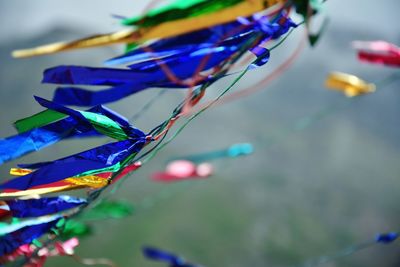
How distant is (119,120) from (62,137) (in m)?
0.11

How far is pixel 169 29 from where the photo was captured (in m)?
0.81

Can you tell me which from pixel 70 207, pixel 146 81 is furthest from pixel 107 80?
pixel 70 207

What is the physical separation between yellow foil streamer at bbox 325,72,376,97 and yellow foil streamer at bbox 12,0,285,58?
93cm

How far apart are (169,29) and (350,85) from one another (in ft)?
3.49

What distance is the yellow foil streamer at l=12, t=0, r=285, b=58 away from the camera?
0.77m

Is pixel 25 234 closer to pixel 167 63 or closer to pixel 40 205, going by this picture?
pixel 40 205

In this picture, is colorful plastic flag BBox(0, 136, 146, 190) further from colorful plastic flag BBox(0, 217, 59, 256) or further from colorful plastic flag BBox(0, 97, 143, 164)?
colorful plastic flag BBox(0, 217, 59, 256)

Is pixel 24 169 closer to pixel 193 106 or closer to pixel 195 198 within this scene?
pixel 193 106

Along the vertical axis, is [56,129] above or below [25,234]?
above

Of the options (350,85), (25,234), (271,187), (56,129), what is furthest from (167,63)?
(271,187)

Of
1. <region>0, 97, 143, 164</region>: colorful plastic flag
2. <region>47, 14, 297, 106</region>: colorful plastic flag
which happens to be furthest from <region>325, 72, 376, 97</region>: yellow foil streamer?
<region>0, 97, 143, 164</region>: colorful plastic flag

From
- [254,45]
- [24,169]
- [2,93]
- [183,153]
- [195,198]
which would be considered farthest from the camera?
[2,93]

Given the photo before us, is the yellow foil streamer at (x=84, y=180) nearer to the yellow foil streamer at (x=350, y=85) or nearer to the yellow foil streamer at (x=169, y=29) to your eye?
the yellow foil streamer at (x=169, y=29)

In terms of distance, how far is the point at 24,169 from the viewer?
106cm
